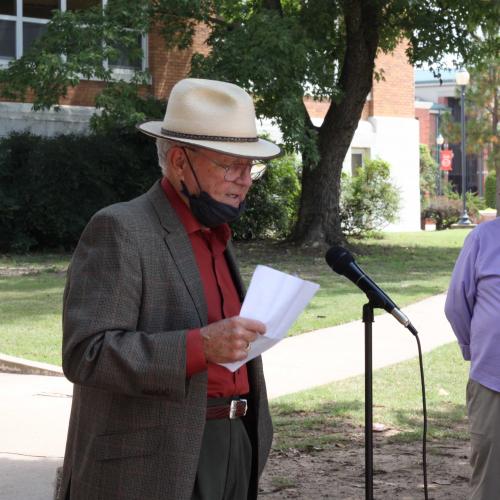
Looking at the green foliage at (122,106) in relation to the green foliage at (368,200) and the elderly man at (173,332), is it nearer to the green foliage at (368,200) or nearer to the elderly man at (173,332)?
the green foliage at (368,200)

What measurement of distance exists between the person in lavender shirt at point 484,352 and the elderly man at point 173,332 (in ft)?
4.48

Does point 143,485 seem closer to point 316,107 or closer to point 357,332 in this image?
point 357,332

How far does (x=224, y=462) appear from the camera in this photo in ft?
10.3

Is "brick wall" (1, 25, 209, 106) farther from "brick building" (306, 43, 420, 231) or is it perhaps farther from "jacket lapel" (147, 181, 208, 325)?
"jacket lapel" (147, 181, 208, 325)

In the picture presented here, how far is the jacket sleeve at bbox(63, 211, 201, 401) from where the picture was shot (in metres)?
2.82

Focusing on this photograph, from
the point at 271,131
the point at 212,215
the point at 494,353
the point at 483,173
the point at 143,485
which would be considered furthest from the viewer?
the point at 483,173

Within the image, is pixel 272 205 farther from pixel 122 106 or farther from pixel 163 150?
pixel 163 150

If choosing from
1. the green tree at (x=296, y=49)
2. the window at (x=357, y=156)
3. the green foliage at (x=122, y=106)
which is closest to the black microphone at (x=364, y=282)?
the green tree at (x=296, y=49)

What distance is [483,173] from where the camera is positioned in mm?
74625

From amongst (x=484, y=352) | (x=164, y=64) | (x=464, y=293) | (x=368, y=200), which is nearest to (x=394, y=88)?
(x=368, y=200)

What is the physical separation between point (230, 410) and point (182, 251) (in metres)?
0.51

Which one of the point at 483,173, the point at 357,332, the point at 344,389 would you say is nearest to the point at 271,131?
the point at 357,332

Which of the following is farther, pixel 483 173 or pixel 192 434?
pixel 483 173

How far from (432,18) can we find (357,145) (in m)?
11.0
